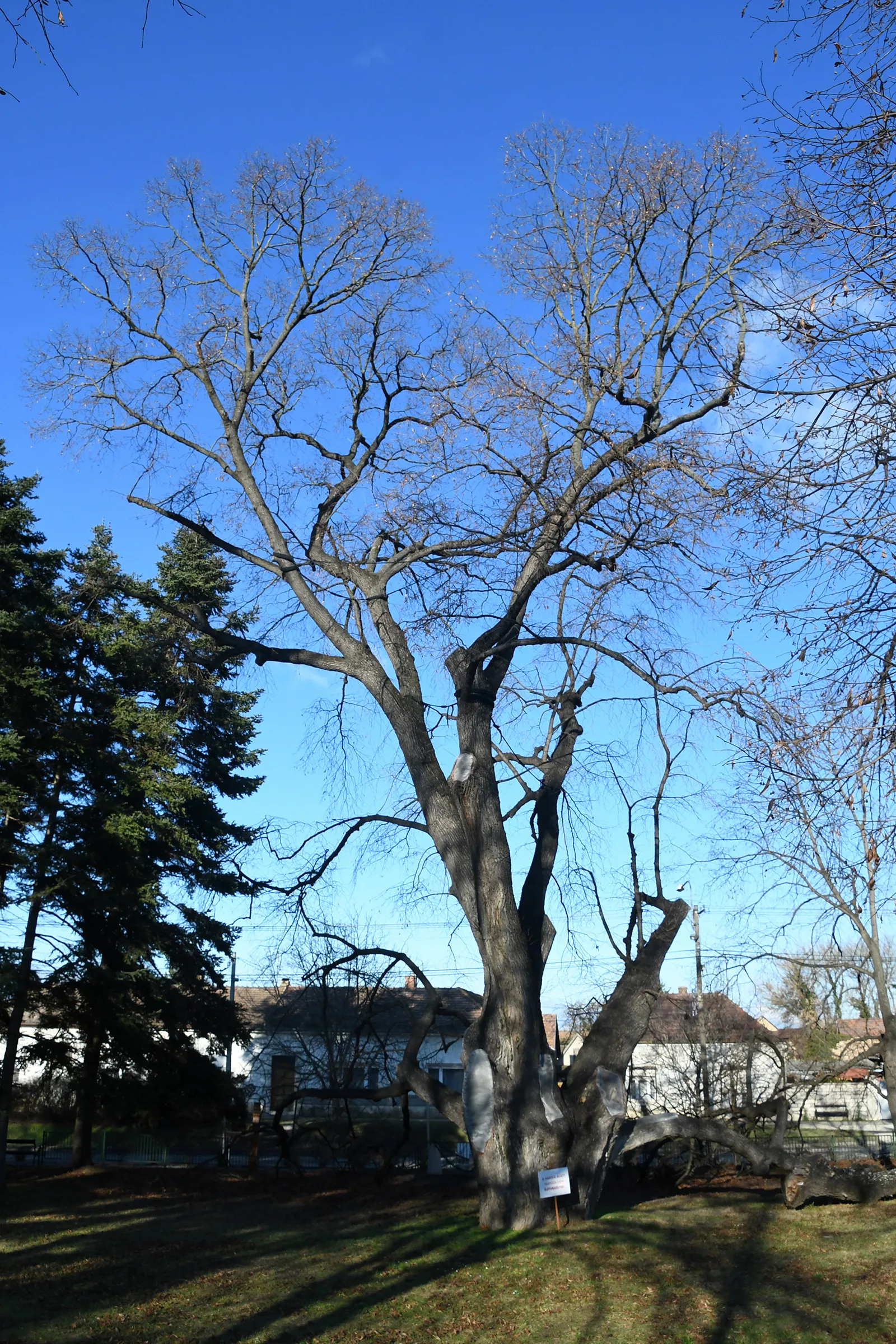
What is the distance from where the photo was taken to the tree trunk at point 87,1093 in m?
20.2

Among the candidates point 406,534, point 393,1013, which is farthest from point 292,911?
point 393,1013

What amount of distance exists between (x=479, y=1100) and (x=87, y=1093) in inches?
454

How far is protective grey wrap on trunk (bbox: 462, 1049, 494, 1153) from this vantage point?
11.7 m

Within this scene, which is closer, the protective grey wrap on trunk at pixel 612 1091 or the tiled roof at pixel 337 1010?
the protective grey wrap on trunk at pixel 612 1091

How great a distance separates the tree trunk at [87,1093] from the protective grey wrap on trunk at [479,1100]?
1055cm

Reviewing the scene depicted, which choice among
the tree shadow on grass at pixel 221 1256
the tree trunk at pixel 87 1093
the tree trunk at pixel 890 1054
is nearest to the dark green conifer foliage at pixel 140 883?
the tree trunk at pixel 87 1093

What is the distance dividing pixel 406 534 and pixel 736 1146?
27.9 feet

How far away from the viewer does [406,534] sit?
1394 centimetres

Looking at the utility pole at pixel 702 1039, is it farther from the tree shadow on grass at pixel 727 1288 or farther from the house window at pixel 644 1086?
the tree shadow on grass at pixel 727 1288

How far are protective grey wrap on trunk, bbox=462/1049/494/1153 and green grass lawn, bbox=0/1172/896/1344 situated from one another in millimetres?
915

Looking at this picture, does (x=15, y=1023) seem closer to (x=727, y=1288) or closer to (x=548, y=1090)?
(x=548, y=1090)

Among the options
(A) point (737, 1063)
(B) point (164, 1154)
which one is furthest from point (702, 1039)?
(B) point (164, 1154)

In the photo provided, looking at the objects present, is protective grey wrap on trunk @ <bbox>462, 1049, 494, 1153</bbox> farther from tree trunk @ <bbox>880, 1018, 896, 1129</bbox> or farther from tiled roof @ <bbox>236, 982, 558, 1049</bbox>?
tiled roof @ <bbox>236, 982, 558, 1049</bbox>

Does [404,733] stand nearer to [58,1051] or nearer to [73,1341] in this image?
[73,1341]
